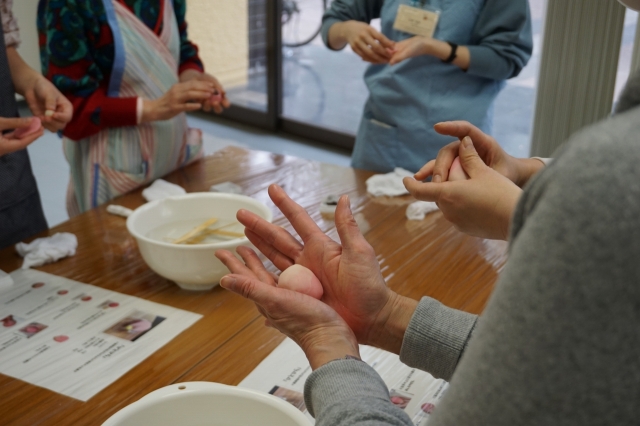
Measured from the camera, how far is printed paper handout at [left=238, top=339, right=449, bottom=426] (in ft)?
3.12

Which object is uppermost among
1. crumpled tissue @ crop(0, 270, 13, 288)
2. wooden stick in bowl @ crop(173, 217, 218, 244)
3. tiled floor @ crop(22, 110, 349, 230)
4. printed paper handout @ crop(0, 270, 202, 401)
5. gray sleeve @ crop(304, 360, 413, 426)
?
gray sleeve @ crop(304, 360, 413, 426)

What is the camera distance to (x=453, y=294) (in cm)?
123

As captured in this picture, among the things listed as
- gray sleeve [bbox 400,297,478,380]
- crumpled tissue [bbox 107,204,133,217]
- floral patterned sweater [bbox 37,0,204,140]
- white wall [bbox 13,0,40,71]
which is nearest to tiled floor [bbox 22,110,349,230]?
white wall [bbox 13,0,40,71]

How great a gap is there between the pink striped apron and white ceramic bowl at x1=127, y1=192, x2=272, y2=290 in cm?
38

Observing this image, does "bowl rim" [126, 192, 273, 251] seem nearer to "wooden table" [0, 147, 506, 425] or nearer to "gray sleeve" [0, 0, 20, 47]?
"wooden table" [0, 147, 506, 425]

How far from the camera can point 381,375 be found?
1011 mm

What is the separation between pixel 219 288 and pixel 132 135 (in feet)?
2.27

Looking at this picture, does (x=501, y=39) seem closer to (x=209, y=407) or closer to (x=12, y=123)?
(x=12, y=123)

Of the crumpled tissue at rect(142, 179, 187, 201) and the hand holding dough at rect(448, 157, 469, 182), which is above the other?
the hand holding dough at rect(448, 157, 469, 182)

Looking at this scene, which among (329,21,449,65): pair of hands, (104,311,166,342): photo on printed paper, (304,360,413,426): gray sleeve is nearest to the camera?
(304,360,413,426): gray sleeve

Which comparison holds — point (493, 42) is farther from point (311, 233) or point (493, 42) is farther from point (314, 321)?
point (314, 321)

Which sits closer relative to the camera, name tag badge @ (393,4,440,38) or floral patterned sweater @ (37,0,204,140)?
floral patterned sweater @ (37,0,204,140)

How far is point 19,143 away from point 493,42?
1.28 metres

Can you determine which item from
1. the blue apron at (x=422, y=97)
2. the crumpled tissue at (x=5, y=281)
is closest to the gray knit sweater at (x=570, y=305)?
the crumpled tissue at (x=5, y=281)
